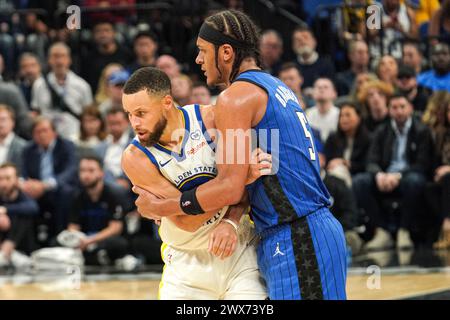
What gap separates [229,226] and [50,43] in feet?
26.7

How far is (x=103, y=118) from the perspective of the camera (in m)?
10.2

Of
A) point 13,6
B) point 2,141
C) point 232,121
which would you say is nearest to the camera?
point 232,121

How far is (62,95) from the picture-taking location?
1066 centimetres

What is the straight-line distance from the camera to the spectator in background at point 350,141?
9328mm

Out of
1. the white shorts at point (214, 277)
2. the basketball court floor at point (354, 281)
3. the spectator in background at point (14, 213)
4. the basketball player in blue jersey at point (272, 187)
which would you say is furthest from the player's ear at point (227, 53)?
the spectator in background at point (14, 213)

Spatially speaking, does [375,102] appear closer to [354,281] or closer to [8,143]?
[354,281]

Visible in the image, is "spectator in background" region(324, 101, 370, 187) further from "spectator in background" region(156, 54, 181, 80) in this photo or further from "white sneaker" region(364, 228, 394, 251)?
"spectator in background" region(156, 54, 181, 80)

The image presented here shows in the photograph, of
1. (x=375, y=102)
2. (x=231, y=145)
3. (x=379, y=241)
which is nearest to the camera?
(x=231, y=145)

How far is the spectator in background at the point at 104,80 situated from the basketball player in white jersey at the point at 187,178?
6.63 m

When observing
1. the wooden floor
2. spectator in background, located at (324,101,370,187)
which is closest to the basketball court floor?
the wooden floor

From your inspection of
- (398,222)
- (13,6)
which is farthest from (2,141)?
(398,222)

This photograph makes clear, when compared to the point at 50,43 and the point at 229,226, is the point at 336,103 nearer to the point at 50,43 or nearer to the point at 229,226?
the point at 50,43

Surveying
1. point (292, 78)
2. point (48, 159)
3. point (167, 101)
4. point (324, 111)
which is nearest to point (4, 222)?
point (48, 159)

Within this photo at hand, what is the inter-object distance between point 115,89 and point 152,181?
20.6 ft
